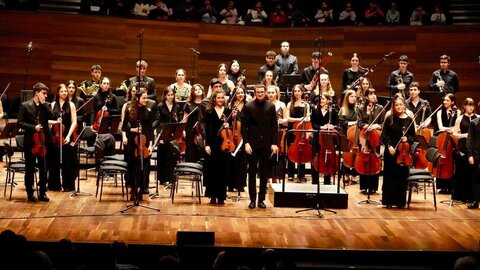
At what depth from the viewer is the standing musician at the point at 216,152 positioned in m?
9.89

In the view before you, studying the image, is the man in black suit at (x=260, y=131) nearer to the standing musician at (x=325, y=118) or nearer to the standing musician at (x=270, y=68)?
the standing musician at (x=325, y=118)

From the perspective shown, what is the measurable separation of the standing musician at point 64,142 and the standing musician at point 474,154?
205 inches

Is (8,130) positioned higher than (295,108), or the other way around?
(295,108)

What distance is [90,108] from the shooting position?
1098 cm

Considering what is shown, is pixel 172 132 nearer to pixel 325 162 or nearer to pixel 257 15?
pixel 325 162

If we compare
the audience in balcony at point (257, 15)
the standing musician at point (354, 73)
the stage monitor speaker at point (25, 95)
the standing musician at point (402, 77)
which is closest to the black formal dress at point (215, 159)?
the stage monitor speaker at point (25, 95)

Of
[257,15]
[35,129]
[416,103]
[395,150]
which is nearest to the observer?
[35,129]

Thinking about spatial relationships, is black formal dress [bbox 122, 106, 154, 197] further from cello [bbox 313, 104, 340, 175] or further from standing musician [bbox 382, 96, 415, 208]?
standing musician [bbox 382, 96, 415, 208]

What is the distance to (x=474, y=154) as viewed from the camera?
10.0 m

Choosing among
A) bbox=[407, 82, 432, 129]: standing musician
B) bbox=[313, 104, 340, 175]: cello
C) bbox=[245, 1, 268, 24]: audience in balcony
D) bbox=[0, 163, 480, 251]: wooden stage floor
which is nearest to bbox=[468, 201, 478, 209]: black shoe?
bbox=[0, 163, 480, 251]: wooden stage floor

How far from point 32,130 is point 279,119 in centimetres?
350

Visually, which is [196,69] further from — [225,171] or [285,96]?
[225,171]

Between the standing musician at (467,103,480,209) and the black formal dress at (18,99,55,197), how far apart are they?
17.8 ft

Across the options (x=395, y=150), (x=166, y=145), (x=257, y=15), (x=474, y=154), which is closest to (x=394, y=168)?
(x=395, y=150)
